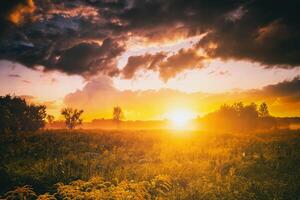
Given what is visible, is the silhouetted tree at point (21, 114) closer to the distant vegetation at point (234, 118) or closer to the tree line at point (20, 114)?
the tree line at point (20, 114)

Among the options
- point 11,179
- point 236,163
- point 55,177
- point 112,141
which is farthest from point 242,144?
point 11,179

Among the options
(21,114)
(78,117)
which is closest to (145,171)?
(21,114)

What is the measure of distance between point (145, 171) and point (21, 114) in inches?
2272

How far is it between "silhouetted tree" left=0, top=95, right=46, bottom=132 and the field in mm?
40208

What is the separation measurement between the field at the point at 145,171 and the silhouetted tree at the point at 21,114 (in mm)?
40208

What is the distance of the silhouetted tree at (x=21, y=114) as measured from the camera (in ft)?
203

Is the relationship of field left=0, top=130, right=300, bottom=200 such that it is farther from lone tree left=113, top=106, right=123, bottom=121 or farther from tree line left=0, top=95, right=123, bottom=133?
lone tree left=113, top=106, right=123, bottom=121

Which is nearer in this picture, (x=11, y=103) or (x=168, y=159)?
(x=168, y=159)

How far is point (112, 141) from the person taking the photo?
2672 cm

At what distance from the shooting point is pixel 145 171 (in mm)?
15461

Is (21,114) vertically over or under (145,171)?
over

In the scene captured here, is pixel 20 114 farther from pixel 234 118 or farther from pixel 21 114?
pixel 234 118

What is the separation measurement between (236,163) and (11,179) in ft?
38.4

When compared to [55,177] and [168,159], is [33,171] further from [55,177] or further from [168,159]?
[168,159]
